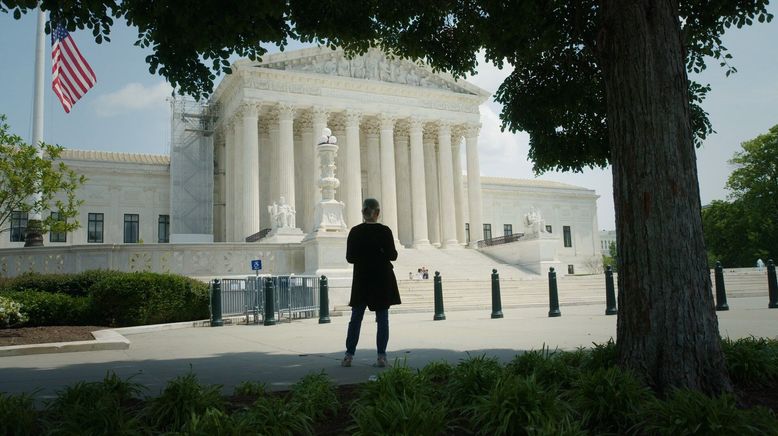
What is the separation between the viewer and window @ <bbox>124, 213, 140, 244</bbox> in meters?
49.0

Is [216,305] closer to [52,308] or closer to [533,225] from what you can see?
[52,308]

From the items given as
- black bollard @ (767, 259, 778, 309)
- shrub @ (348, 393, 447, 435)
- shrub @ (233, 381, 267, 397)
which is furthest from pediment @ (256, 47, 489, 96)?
shrub @ (348, 393, 447, 435)

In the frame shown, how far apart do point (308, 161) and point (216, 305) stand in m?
32.7

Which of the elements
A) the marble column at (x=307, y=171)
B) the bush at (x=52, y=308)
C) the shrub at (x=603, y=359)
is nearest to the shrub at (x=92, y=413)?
the shrub at (x=603, y=359)

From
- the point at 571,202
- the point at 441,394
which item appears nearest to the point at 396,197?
the point at 571,202

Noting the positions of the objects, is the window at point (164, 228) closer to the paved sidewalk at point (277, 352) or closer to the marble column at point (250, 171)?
the marble column at point (250, 171)

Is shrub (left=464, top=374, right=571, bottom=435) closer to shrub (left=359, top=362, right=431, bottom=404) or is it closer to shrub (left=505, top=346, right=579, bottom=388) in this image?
shrub (left=359, top=362, right=431, bottom=404)

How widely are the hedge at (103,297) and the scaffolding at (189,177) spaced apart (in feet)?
105

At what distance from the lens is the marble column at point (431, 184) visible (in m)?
52.7

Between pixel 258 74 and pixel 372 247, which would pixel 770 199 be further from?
pixel 372 247

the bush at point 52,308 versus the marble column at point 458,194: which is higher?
the marble column at point 458,194

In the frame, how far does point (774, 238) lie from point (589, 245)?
22227 mm

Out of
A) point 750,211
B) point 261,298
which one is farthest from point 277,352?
point 750,211

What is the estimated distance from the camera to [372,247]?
716 centimetres
